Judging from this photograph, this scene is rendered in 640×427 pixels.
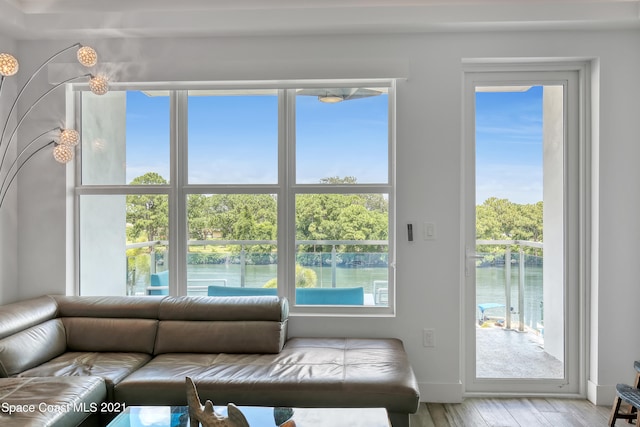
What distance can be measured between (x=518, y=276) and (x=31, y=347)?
318 centimetres

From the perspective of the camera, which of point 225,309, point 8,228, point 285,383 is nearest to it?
point 285,383

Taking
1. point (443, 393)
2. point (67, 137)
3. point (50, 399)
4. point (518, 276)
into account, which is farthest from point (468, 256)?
point (67, 137)

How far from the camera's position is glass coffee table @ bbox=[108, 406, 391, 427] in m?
1.78

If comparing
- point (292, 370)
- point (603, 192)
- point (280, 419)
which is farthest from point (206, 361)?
point (603, 192)

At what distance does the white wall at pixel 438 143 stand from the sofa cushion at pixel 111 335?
980 millimetres

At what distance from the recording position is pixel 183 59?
299 centimetres

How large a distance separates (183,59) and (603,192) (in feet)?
9.97

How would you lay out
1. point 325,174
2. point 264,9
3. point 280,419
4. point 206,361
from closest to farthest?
point 280,419 → point 206,361 → point 264,9 → point 325,174

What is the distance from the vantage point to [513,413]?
2715 millimetres

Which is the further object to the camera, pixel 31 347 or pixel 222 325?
pixel 222 325

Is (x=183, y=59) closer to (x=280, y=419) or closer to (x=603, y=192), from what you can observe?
(x=280, y=419)

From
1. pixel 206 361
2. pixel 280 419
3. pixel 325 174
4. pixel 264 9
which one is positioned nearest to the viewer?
pixel 280 419

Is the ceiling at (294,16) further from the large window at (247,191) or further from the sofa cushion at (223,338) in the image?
the sofa cushion at (223,338)

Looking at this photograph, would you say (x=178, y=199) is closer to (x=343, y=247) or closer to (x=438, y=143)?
(x=343, y=247)
